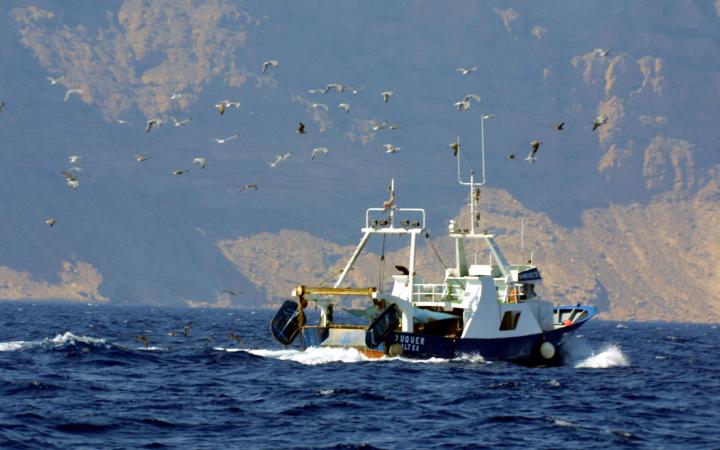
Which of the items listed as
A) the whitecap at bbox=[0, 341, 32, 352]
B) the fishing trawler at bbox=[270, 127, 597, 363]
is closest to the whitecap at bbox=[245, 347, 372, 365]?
the fishing trawler at bbox=[270, 127, 597, 363]

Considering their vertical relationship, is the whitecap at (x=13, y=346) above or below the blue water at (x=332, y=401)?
above

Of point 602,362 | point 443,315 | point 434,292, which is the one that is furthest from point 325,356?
point 602,362

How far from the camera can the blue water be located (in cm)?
4241

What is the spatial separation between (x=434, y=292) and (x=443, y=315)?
2131 millimetres

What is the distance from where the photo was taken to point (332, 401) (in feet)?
165

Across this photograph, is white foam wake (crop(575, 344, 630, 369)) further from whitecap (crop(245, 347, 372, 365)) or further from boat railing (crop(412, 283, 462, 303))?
whitecap (crop(245, 347, 372, 365))

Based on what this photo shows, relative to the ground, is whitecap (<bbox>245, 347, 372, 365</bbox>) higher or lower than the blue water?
higher

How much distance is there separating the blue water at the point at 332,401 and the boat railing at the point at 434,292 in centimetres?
379

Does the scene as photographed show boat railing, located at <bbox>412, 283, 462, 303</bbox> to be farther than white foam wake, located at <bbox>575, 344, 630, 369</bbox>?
No

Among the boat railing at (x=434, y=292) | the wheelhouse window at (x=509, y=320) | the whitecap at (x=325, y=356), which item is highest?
the boat railing at (x=434, y=292)

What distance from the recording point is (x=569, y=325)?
71.6m

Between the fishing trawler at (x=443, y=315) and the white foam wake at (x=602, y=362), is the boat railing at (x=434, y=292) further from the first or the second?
the white foam wake at (x=602, y=362)

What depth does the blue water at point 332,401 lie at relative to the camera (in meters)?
42.4

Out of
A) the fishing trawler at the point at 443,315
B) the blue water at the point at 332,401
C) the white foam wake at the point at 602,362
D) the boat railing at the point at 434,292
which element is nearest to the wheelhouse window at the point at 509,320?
the fishing trawler at the point at 443,315
